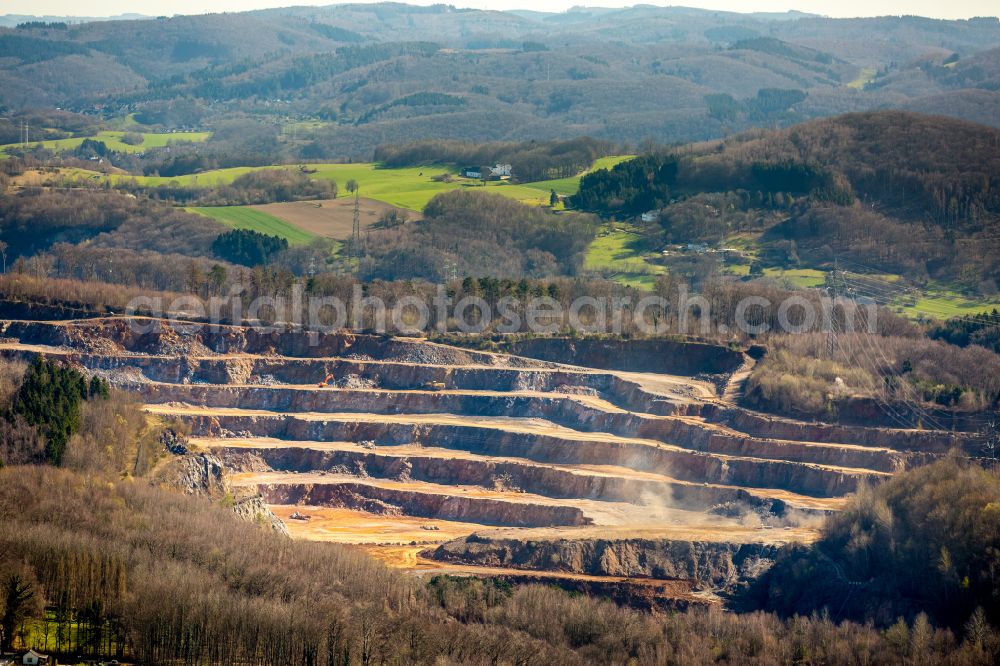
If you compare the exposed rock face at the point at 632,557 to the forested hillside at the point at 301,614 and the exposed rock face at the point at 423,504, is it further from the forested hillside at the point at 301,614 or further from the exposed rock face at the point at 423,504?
the exposed rock face at the point at 423,504

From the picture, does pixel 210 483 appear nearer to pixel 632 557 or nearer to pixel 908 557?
pixel 632 557

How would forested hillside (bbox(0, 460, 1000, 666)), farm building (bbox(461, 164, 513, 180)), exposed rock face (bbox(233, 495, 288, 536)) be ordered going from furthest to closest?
farm building (bbox(461, 164, 513, 180))
exposed rock face (bbox(233, 495, 288, 536))
forested hillside (bbox(0, 460, 1000, 666))

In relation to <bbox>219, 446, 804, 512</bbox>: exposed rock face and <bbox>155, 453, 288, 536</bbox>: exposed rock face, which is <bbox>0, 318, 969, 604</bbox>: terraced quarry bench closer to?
<bbox>219, 446, 804, 512</bbox>: exposed rock face

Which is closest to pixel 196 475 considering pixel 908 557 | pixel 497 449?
pixel 497 449

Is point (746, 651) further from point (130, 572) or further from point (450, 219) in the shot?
point (450, 219)

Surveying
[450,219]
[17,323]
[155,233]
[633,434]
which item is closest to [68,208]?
[155,233]

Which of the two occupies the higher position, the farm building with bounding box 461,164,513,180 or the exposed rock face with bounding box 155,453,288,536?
the farm building with bounding box 461,164,513,180

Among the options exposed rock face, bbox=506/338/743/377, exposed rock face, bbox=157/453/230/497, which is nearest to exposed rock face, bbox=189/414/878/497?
exposed rock face, bbox=157/453/230/497
